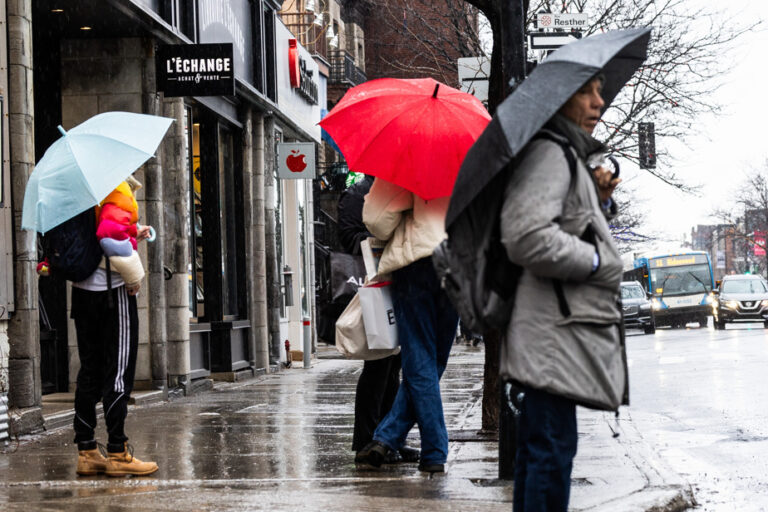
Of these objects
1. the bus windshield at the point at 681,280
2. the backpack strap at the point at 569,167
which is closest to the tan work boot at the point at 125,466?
the backpack strap at the point at 569,167

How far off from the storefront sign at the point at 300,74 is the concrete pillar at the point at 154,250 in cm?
754

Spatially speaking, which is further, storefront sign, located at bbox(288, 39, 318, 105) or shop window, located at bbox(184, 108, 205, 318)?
A: storefront sign, located at bbox(288, 39, 318, 105)

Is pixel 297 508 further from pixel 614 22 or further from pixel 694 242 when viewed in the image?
pixel 694 242

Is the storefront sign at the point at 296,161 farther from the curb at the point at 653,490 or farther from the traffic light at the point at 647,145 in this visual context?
the curb at the point at 653,490

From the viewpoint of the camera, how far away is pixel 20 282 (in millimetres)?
8656

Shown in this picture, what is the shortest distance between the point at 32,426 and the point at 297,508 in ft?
12.7

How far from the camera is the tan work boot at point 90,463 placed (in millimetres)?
6645

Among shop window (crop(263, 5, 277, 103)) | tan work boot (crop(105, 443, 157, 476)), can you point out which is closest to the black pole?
Answer: tan work boot (crop(105, 443, 157, 476))

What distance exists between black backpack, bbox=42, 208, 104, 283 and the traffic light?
19.5 meters

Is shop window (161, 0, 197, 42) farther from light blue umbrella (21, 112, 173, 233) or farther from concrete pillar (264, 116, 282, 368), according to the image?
light blue umbrella (21, 112, 173, 233)

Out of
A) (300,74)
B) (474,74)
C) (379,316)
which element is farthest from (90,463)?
(300,74)

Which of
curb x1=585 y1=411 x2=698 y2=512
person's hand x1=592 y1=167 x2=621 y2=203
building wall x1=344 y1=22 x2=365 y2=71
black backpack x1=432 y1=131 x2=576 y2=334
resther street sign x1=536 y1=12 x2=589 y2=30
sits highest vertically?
building wall x1=344 y1=22 x2=365 y2=71

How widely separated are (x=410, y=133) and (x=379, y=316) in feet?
3.35

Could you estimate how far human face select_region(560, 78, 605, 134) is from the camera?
3.98 meters
